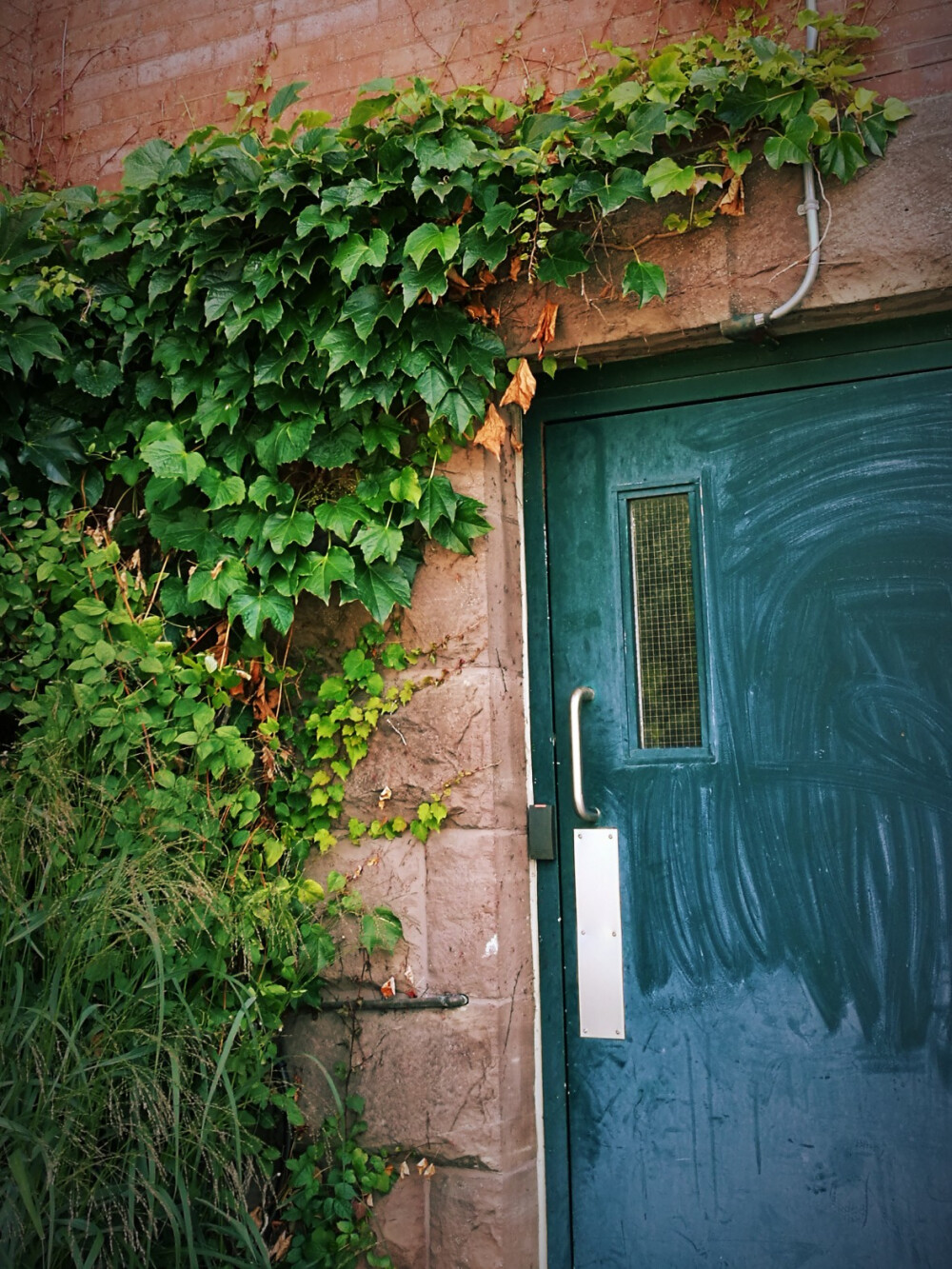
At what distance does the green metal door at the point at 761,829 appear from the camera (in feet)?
8.01

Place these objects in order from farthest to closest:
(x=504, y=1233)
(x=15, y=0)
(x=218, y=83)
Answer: (x=15, y=0) → (x=218, y=83) → (x=504, y=1233)

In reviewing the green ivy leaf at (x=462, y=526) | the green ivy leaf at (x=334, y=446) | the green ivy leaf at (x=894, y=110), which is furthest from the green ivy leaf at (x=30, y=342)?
the green ivy leaf at (x=894, y=110)

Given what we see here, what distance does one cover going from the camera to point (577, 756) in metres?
2.69

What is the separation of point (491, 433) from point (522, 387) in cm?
13

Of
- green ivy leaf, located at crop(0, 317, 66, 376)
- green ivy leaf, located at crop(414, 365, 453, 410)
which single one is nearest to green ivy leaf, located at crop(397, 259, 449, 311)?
green ivy leaf, located at crop(414, 365, 453, 410)

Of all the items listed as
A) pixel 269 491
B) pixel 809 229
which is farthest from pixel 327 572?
pixel 809 229

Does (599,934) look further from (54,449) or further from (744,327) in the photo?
(54,449)

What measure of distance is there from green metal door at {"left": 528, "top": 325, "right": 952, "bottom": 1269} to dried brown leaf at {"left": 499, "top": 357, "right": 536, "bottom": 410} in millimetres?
240

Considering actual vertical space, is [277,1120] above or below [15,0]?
below

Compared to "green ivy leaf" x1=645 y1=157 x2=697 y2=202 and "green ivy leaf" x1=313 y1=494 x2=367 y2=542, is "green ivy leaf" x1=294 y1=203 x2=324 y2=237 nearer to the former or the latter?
"green ivy leaf" x1=313 y1=494 x2=367 y2=542

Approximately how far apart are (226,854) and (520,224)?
64.8 inches

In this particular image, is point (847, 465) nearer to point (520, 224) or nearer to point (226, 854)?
point (520, 224)

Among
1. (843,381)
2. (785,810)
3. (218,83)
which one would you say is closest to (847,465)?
(843,381)

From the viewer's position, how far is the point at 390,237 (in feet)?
8.68
